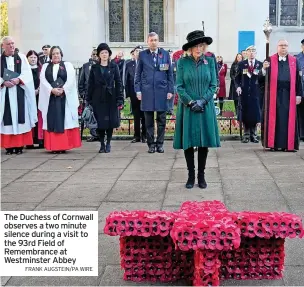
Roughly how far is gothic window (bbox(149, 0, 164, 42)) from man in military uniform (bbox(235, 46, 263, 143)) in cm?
898

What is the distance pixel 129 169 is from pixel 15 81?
3.05 meters

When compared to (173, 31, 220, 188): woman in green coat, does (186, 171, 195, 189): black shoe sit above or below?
below

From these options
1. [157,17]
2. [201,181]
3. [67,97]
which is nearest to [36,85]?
[67,97]

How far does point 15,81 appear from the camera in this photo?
421 inches

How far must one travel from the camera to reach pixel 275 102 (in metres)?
10.7

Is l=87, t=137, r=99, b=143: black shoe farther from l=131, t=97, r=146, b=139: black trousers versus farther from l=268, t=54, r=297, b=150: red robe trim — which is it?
l=268, t=54, r=297, b=150: red robe trim

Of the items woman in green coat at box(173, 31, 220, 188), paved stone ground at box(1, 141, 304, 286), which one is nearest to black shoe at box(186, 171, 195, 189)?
paved stone ground at box(1, 141, 304, 286)

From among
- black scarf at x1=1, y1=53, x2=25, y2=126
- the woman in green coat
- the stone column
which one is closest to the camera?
the woman in green coat

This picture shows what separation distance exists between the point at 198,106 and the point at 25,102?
190 inches

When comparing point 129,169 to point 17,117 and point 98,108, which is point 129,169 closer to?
point 98,108

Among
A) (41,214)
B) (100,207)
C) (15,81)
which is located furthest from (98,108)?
(41,214)

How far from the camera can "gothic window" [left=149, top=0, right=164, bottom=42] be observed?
2039 centimetres

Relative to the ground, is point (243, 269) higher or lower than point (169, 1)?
lower

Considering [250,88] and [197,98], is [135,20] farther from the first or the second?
[197,98]
